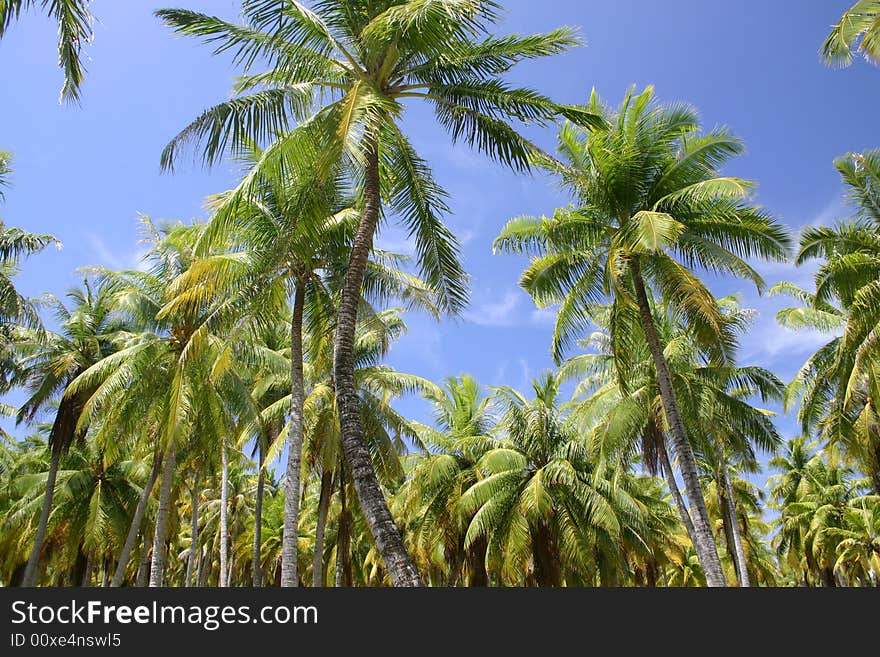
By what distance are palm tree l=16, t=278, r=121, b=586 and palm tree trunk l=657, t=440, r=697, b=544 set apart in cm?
1776

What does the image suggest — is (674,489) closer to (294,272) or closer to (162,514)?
(294,272)

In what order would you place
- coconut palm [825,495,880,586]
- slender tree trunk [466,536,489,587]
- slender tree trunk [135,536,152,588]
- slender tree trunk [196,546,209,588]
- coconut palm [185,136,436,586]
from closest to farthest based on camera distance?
coconut palm [185,136,436,586], slender tree trunk [466,536,489,587], slender tree trunk [135,536,152,588], coconut palm [825,495,880,586], slender tree trunk [196,546,209,588]

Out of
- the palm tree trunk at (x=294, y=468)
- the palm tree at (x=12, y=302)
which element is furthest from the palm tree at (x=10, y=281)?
the palm tree trunk at (x=294, y=468)

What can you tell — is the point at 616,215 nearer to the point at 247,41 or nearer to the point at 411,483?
the point at 247,41

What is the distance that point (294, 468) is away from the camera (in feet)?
45.4

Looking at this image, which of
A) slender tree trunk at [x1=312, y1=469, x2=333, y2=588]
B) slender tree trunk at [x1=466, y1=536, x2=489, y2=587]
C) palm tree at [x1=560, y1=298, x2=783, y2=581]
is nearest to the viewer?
palm tree at [x1=560, y1=298, x2=783, y2=581]

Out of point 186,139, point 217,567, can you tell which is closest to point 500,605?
point 186,139

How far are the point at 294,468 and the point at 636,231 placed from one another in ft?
28.3

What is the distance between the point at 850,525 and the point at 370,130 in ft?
114

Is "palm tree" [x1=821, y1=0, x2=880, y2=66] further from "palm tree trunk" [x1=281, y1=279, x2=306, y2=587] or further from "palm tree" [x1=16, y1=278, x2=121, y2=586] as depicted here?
"palm tree" [x1=16, y1=278, x2=121, y2=586]

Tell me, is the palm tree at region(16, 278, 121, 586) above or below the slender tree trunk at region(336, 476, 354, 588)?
above

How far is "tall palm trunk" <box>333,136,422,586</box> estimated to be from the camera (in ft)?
23.4

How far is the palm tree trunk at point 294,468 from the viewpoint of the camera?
13.3 metres

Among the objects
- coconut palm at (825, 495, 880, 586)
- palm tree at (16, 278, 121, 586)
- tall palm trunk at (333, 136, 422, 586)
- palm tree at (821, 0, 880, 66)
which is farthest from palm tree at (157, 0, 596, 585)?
coconut palm at (825, 495, 880, 586)
